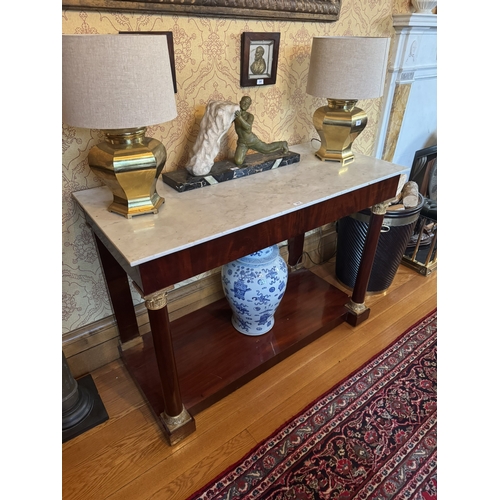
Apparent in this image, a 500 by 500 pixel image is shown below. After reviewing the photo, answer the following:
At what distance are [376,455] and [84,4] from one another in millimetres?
1734

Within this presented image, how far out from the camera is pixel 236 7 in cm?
126

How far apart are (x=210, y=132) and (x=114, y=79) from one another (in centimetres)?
41

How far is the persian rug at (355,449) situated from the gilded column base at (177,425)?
195 millimetres

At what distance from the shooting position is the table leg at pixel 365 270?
1.55 m

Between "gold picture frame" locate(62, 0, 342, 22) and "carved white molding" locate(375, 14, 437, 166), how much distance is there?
1.67 feet

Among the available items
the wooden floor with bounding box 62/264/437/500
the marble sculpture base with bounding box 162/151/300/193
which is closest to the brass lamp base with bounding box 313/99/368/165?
the marble sculpture base with bounding box 162/151/300/193

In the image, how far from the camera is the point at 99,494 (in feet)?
3.84

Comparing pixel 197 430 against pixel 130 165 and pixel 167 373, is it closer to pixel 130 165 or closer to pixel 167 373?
pixel 167 373

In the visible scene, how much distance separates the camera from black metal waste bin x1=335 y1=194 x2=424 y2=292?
183 cm

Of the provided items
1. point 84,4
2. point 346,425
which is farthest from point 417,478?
point 84,4

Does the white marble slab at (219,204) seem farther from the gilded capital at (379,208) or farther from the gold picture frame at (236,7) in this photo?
the gold picture frame at (236,7)

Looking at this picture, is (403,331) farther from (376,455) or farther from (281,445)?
(281,445)

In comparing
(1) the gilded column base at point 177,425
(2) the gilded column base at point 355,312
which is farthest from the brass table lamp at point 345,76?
(1) the gilded column base at point 177,425

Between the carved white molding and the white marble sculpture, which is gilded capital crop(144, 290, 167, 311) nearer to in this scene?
the white marble sculpture
